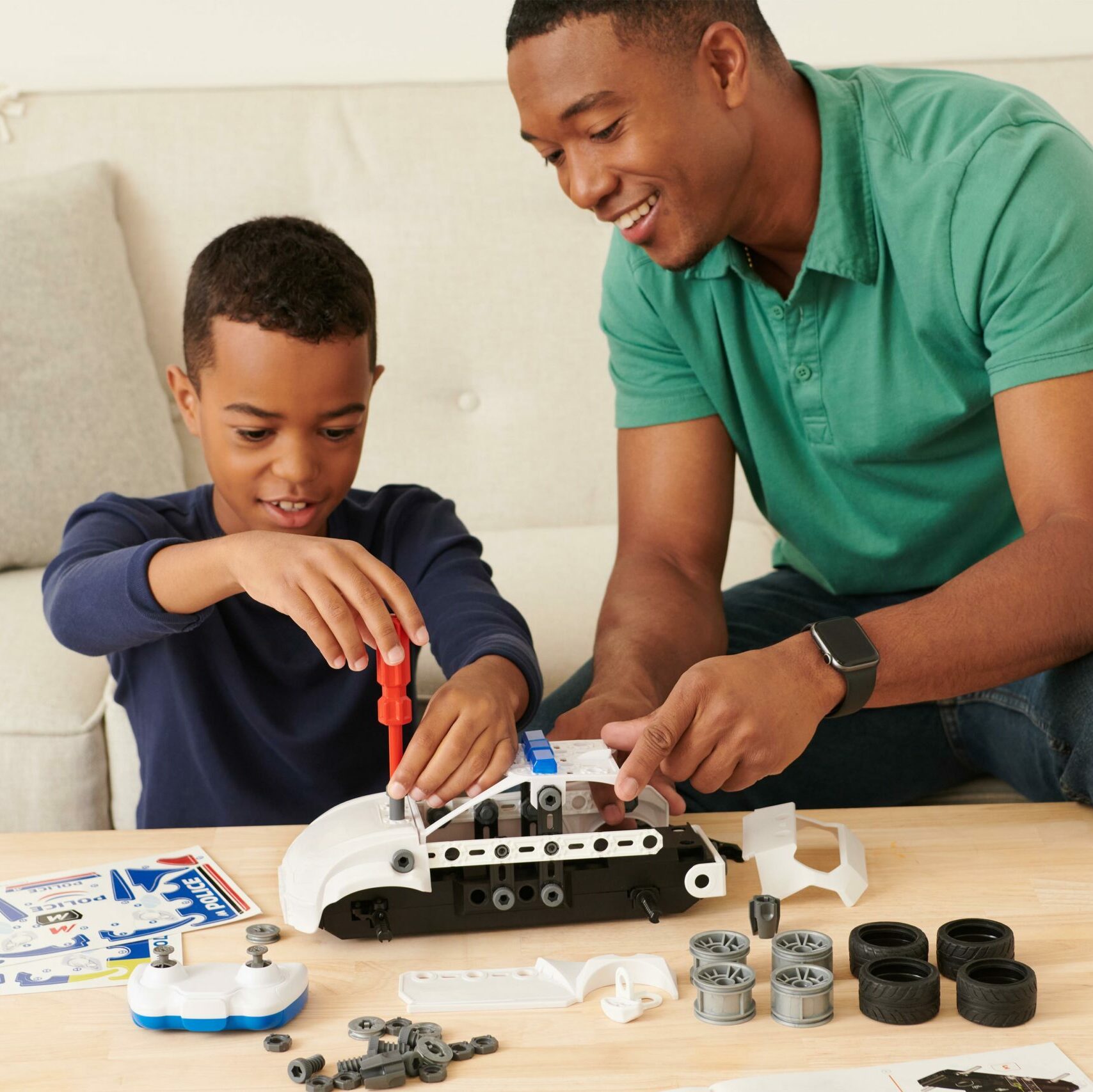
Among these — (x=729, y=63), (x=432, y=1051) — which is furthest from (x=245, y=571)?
(x=729, y=63)

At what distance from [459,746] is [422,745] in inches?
1.1

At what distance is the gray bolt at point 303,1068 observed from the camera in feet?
2.39

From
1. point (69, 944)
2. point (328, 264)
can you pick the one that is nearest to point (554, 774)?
point (69, 944)

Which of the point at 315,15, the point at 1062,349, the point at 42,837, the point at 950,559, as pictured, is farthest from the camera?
the point at 315,15

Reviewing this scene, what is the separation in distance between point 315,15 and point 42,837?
5.48 feet

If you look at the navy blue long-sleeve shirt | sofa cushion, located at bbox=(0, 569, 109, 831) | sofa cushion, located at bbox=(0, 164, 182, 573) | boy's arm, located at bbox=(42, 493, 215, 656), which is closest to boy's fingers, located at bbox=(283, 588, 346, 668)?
boy's arm, located at bbox=(42, 493, 215, 656)

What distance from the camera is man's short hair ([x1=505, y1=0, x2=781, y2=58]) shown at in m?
1.27

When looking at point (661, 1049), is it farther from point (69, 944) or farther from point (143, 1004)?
point (69, 944)

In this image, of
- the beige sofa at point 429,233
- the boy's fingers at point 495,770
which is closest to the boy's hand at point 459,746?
the boy's fingers at point 495,770

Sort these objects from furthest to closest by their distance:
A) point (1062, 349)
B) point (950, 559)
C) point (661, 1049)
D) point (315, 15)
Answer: point (315, 15) < point (950, 559) < point (1062, 349) < point (661, 1049)

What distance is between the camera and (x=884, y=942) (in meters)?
0.87

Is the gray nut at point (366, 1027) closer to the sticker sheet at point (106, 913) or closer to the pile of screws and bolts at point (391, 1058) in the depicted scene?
the pile of screws and bolts at point (391, 1058)

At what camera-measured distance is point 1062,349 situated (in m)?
1.22

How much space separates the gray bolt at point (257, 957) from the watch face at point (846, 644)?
49 cm
